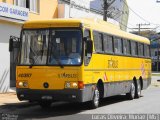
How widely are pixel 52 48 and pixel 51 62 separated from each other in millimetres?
501

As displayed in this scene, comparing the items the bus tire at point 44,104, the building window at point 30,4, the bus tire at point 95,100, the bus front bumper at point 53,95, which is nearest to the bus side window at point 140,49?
the building window at point 30,4

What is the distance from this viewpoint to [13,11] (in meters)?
25.8

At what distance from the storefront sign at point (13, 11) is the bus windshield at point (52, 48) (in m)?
7.39

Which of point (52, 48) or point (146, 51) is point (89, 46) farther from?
point (146, 51)

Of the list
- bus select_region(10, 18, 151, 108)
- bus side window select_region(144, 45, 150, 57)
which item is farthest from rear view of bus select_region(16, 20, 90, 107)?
bus side window select_region(144, 45, 150, 57)

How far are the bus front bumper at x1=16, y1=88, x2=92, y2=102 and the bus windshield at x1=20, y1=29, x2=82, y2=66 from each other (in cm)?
94

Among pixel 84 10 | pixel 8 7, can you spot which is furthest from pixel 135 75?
pixel 84 10

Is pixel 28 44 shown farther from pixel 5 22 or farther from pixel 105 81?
pixel 5 22

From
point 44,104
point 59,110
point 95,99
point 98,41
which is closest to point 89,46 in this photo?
point 98,41

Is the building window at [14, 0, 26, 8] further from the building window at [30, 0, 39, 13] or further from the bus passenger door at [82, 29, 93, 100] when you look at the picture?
the bus passenger door at [82, 29, 93, 100]

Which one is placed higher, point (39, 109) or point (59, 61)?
point (59, 61)

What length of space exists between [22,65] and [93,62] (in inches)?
103

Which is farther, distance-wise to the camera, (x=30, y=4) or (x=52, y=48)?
(x=30, y=4)

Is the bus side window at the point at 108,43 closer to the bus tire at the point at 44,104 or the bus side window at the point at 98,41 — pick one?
the bus side window at the point at 98,41
